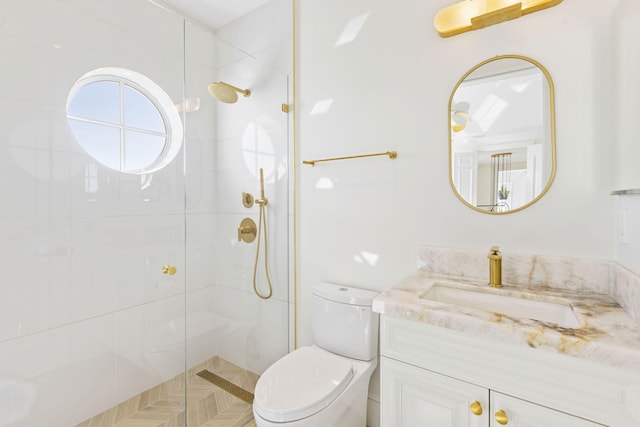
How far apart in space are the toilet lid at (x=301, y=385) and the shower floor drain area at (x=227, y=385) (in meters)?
0.52

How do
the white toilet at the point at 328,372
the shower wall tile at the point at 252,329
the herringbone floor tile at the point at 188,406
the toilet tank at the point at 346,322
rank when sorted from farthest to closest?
the shower wall tile at the point at 252,329
the herringbone floor tile at the point at 188,406
the toilet tank at the point at 346,322
the white toilet at the point at 328,372

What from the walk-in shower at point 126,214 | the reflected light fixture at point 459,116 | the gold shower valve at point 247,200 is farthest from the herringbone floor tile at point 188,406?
the reflected light fixture at point 459,116

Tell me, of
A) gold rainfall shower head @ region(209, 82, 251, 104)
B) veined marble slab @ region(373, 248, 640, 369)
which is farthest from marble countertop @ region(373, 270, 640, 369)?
gold rainfall shower head @ region(209, 82, 251, 104)

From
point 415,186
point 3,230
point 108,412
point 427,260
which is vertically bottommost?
point 108,412

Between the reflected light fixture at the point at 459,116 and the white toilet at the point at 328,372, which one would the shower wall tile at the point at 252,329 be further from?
the reflected light fixture at the point at 459,116

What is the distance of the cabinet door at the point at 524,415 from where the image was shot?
2.53ft

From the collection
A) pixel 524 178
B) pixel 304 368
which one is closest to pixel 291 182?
pixel 304 368

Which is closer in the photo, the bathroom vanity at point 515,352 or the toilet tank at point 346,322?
the bathroom vanity at point 515,352

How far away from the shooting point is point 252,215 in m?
1.86

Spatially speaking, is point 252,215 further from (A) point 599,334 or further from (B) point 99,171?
(A) point 599,334

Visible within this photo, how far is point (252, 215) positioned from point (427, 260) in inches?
42.3

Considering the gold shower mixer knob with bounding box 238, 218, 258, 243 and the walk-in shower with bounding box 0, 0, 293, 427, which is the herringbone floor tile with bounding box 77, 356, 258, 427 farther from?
the gold shower mixer knob with bounding box 238, 218, 258, 243

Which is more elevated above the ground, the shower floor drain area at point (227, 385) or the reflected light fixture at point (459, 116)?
the reflected light fixture at point (459, 116)

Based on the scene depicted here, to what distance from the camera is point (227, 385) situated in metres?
1.76
